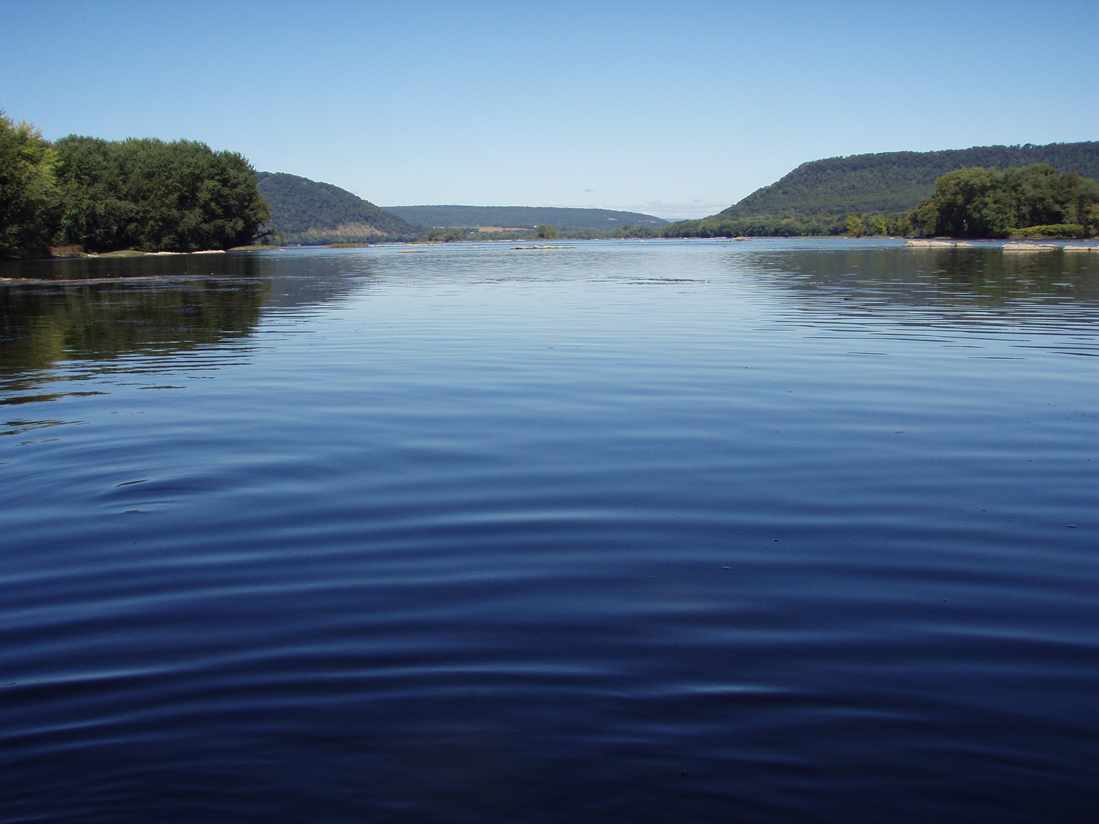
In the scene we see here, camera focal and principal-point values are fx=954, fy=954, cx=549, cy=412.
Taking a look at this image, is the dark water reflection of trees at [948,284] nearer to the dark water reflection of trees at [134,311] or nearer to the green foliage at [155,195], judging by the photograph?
the dark water reflection of trees at [134,311]

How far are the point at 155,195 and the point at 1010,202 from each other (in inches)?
5483

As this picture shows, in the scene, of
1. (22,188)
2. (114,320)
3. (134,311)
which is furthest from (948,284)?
(22,188)

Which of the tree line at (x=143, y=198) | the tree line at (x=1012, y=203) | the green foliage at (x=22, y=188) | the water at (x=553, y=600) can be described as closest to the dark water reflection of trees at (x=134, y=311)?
the water at (x=553, y=600)

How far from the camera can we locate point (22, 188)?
80.4 m

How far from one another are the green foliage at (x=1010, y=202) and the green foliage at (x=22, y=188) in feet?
474

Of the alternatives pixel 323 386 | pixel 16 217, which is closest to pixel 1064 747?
pixel 323 386

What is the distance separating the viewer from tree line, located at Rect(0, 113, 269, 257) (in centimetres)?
10754

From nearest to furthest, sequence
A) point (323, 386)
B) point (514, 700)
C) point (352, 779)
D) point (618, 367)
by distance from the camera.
A: point (352, 779)
point (514, 700)
point (323, 386)
point (618, 367)

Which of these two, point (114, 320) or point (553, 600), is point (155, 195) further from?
point (553, 600)

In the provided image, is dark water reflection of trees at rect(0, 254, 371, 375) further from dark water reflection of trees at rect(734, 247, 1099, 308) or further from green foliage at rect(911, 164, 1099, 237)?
green foliage at rect(911, 164, 1099, 237)

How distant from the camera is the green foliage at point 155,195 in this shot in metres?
121

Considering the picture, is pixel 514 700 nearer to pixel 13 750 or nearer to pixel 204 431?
pixel 13 750

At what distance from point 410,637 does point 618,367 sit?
12668 mm

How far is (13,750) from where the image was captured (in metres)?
4.68
